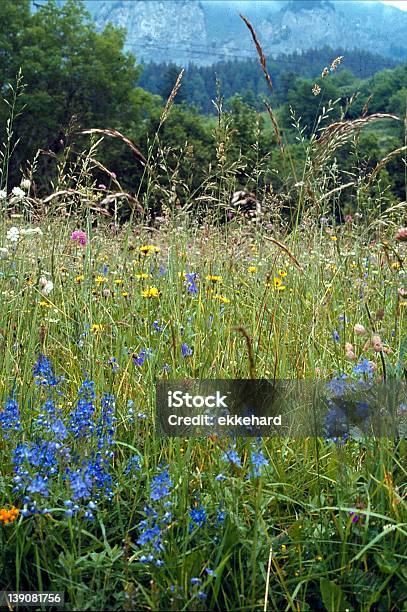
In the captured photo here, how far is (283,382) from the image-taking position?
6.15 feet

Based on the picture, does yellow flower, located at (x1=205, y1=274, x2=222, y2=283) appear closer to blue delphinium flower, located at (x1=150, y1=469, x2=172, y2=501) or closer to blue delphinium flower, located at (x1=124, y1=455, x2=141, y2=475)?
blue delphinium flower, located at (x1=124, y1=455, x2=141, y2=475)

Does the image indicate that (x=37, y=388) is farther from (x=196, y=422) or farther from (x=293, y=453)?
(x=293, y=453)

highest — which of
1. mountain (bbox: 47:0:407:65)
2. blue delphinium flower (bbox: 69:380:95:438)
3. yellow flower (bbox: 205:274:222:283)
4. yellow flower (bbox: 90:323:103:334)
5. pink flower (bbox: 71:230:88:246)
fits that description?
mountain (bbox: 47:0:407:65)

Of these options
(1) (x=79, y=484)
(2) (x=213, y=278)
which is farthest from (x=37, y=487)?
(2) (x=213, y=278)

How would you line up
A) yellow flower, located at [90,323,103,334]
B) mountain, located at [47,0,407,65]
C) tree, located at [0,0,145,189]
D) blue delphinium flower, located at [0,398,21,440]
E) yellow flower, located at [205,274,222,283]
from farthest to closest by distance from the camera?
mountain, located at [47,0,407,65]
tree, located at [0,0,145,189]
yellow flower, located at [205,274,222,283]
yellow flower, located at [90,323,103,334]
blue delphinium flower, located at [0,398,21,440]

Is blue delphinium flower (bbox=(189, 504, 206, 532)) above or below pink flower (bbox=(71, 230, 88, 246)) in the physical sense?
below

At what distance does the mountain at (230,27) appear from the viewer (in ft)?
433

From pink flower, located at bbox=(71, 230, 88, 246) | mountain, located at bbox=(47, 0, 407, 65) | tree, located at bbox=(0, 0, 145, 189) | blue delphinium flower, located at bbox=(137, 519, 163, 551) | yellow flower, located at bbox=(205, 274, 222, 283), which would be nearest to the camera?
blue delphinium flower, located at bbox=(137, 519, 163, 551)

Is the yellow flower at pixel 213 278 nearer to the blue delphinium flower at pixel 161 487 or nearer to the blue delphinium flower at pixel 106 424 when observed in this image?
the blue delphinium flower at pixel 106 424

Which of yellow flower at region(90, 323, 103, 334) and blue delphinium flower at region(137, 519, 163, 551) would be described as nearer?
blue delphinium flower at region(137, 519, 163, 551)

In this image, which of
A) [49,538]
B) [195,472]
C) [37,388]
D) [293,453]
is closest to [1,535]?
[49,538]

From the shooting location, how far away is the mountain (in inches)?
5202

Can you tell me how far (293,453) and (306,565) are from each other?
350 millimetres

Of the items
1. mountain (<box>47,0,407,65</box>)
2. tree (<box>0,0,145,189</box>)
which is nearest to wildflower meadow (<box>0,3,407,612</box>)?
tree (<box>0,0,145,189</box>)
